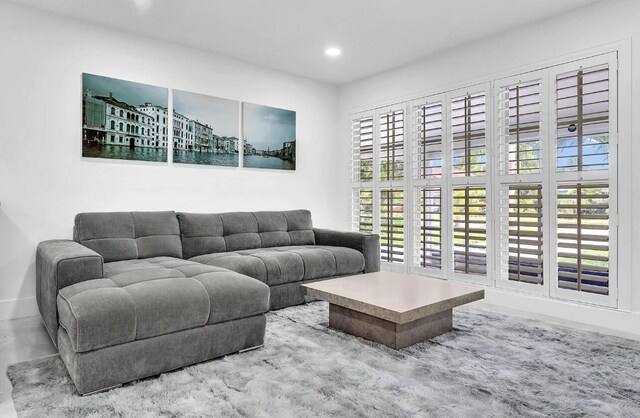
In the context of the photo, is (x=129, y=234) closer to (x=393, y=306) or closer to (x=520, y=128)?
(x=393, y=306)

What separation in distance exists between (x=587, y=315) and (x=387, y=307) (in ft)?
6.07

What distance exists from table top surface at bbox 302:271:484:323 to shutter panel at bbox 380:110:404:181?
1.79 m

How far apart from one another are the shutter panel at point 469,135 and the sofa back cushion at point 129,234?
274cm

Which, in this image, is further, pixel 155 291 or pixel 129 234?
pixel 129 234

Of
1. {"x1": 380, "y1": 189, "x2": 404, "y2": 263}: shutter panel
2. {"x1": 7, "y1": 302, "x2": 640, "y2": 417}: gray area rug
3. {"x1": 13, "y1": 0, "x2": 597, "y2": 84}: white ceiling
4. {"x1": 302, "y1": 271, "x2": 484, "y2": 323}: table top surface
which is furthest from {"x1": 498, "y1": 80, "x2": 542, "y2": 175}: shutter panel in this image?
{"x1": 7, "y1": 302, "x2": 640, "y2": 417}: gray area rug

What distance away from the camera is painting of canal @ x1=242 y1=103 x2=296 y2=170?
4.53m

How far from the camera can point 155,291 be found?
214 cm

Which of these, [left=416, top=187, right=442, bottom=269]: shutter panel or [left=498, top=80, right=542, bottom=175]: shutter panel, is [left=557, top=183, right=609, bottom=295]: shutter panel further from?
[left=416, top=187, right=442, bottom=269]: shutter panel

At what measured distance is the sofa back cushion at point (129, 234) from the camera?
3.17m

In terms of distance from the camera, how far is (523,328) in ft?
9.71

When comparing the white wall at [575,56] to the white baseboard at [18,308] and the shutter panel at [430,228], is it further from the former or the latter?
the white baseboard at [18,308]

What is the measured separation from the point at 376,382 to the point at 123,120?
308 centimetres

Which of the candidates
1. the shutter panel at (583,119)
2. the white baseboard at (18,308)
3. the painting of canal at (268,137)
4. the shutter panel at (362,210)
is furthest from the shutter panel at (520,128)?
the white baseboard at (18,308)

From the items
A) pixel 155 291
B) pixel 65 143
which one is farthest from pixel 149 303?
pixel 65 143
